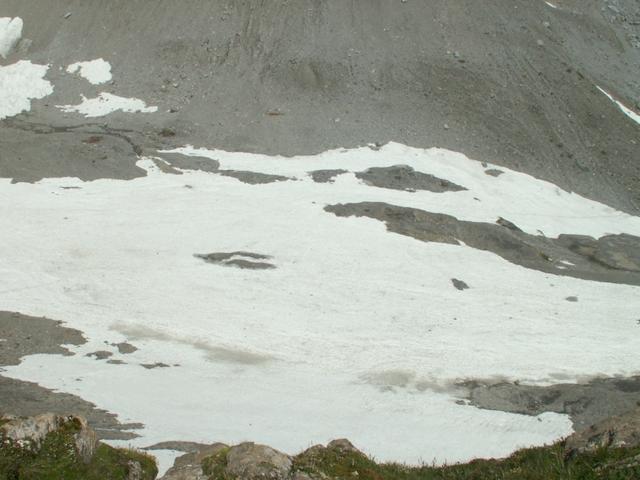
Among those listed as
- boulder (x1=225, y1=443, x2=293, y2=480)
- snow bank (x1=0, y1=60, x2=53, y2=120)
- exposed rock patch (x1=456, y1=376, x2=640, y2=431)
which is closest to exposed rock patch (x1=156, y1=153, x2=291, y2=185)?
snow bank (x1=0, y1=60, x2=53, y2=120)

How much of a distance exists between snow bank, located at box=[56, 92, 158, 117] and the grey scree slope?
2.53 ft

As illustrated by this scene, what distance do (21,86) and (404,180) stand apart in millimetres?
25869

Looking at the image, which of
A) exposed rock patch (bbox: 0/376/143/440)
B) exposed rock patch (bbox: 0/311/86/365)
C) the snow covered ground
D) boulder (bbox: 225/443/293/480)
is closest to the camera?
boulder (bbox: 225/443/293/480)

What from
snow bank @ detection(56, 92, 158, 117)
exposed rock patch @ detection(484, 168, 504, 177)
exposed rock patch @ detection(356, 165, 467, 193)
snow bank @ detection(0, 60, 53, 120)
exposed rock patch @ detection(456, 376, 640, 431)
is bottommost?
exposed rock patch @ detection(456, 376, 640, 431)

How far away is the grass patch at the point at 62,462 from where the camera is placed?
7.48 meters

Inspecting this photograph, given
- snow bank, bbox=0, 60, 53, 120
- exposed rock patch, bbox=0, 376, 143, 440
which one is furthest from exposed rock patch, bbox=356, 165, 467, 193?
exposed rock patch, bbox=0, 376, 143, 440

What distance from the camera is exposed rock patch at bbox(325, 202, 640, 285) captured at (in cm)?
3238

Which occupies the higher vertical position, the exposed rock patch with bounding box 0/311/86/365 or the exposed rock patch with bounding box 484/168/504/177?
the exposed rock patch with bounding box 484/168/504/177

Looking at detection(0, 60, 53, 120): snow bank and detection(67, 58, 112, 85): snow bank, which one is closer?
detection(0, 60, 53, 120): snow bank

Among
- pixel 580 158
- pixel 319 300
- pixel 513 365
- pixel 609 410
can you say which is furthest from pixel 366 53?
pixel 609 410

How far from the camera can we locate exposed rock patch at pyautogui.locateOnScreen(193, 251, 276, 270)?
28781 mm

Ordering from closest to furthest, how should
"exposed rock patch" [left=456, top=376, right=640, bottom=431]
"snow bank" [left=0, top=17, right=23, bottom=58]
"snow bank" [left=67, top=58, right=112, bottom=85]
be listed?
1. "exposed rock patch" [left=456, top=376, right=640, bottom=431]
2. "snow bank" [left=67, top=58, right=112, bottom=85]
3. "snow bank" [left=0, top=17, right=23, bottom=58]

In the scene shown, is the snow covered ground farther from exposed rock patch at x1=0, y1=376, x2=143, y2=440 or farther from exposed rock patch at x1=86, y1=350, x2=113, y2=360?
exposed rock patch at x1=0, y1=376, x2=143, y2=440

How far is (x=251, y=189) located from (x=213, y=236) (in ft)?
19.3
